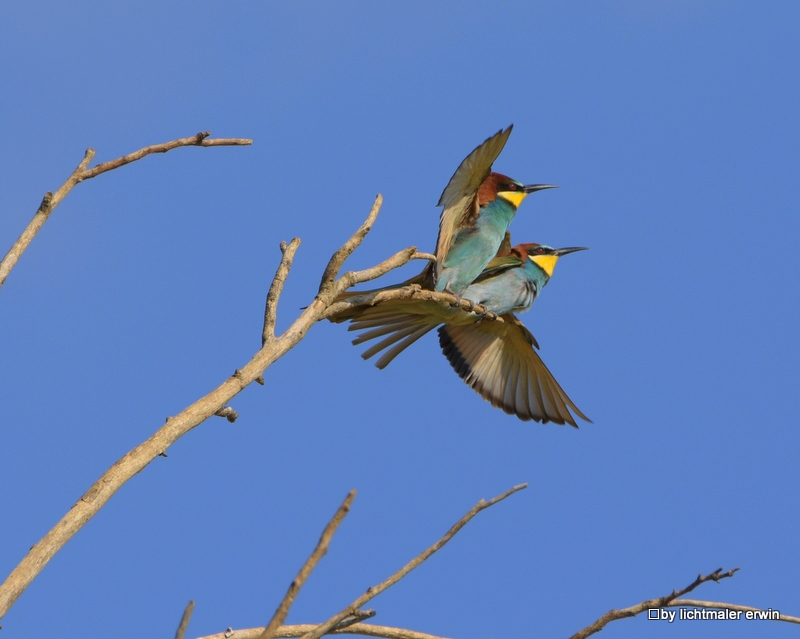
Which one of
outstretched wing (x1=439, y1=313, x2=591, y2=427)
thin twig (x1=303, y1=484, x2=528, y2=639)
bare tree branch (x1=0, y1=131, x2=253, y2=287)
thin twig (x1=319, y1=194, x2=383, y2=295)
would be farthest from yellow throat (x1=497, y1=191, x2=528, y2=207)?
thin twig (x1=303, y1=484, x2=528, y2=639)

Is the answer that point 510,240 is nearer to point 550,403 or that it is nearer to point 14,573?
point 550,403

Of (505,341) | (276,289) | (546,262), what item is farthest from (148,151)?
(505,341)

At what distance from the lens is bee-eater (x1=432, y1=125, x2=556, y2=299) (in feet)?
12.9

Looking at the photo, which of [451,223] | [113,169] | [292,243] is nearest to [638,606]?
[292,243]

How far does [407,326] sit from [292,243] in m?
1.91

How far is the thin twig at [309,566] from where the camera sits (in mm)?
1516

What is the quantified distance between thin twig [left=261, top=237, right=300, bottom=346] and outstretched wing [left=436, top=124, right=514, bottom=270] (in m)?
1.17

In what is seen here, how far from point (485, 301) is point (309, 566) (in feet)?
11.3

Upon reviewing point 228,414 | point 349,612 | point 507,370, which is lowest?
point 349,612

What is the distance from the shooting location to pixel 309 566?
1.58 metres

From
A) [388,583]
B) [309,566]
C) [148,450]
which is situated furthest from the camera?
[148,450]

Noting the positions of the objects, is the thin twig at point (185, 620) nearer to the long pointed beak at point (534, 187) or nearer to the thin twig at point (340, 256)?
the thin twig at point (340, 256)

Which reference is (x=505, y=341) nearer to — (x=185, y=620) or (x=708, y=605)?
(x=708, y=605)

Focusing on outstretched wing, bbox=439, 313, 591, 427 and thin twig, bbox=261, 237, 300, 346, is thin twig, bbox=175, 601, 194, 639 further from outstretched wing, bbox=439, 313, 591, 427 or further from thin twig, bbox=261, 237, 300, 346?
outstretched wing, bbox=439, 313, 591, 427
